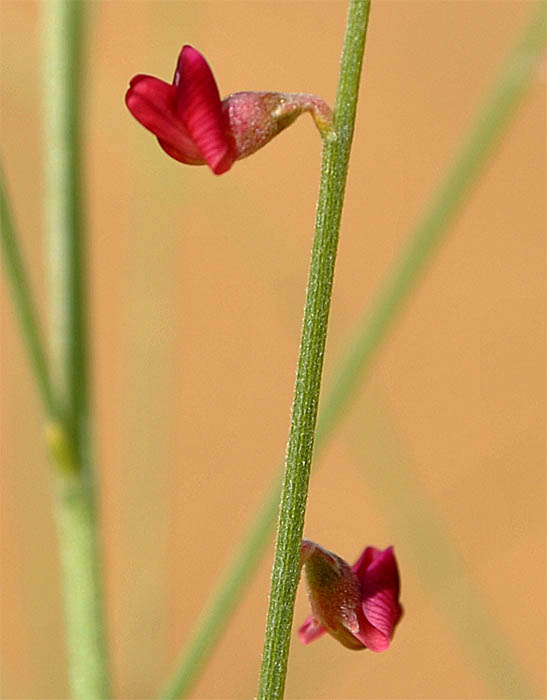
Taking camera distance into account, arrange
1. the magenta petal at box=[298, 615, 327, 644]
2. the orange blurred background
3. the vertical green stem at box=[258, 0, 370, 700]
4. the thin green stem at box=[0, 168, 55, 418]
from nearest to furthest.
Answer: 1. the vertical green stem at box=[258, 0, 370, 700]
2. the magenta petal at box=[298, 615, 327, 644]
3. the thin green stem at box=[0, 168, 55, 418]
4. the orange blurred background

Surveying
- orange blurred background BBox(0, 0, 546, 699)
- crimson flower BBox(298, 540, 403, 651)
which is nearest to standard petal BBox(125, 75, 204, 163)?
crimson flower BBox(298, 540, 403, 651)

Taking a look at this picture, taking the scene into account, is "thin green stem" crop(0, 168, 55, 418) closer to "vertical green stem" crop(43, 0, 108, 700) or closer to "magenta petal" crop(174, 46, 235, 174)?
"vertical green stem" crop(43, 0, 108, 700)

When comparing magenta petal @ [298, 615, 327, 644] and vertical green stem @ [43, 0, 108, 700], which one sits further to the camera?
vertical green stem @ [43, 0, 108, 700]

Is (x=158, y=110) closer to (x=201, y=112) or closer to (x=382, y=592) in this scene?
(x=201, y=112)

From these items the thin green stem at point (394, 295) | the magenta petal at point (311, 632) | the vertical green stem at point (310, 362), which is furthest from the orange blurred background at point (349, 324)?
the vertical green stem at point (310, 362)

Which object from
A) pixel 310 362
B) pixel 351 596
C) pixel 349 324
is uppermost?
pixel 310 362

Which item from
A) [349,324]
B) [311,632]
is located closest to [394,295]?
[311,632]

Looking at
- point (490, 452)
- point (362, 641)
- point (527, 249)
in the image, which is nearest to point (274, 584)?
point (362, 641)
